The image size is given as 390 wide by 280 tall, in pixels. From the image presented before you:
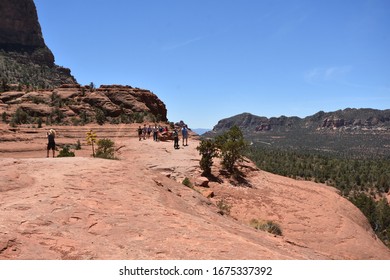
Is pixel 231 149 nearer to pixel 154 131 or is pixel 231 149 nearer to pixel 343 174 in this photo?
pixel 154 131

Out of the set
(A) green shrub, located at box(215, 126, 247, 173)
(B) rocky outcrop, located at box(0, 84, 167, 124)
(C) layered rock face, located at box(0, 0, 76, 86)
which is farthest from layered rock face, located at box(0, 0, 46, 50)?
(A) green shrub, located at box(215, 126, 247, 173)

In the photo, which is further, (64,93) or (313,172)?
(313,172)

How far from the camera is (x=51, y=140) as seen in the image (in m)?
18.5

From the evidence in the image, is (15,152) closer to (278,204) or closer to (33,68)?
(278,204)

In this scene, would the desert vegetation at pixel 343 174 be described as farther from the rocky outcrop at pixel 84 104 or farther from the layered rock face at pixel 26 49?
the layered rock face at pixel 26 49

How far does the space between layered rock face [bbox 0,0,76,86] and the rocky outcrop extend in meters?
26.0

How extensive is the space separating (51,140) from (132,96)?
126 ft

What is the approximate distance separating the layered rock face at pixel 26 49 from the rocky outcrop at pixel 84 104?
26.0 m

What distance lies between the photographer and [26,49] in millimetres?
93812

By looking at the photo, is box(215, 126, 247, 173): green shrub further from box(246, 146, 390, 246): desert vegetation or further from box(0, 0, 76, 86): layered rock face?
box(0, 0, 76, 86): layered rock face

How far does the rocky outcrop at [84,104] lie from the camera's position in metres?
44.9

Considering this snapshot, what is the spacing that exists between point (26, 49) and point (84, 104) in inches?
2237

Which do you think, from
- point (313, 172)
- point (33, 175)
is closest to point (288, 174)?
point (313, 172)

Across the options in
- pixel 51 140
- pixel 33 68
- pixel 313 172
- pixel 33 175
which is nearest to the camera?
pixel 33 175
